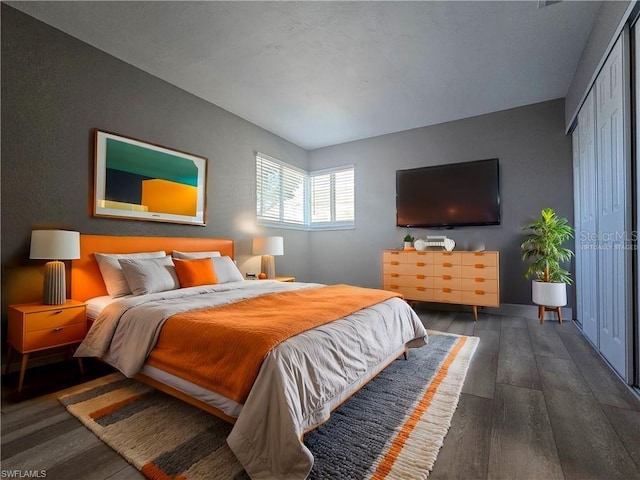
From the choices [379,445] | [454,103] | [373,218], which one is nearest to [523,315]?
[373,218]

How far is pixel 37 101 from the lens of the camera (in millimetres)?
2465

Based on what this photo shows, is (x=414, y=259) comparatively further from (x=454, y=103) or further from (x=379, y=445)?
(x=379, y=445)

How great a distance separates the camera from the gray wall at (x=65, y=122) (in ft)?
7.68

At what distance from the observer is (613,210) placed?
2.32 meters

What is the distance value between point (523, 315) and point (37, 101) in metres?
5.57

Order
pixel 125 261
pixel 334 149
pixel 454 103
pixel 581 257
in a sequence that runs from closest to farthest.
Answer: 1. pixel 125 261
2. pixel 581 257
3. pixel 454 103
4. pixel 334 149

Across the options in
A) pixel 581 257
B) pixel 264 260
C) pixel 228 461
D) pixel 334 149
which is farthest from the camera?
pixel 334 149

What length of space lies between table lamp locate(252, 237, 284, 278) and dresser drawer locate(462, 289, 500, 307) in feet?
8.34

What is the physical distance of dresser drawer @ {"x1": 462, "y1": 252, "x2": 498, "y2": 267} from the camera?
150 inches

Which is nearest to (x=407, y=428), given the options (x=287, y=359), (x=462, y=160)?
(x=287, y=359)

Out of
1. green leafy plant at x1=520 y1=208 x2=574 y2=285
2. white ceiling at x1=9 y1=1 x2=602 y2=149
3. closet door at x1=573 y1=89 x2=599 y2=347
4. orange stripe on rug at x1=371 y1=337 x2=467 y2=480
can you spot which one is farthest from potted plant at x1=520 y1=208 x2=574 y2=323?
orange stripe on rug at x1=371 y1=337 x2=467 y2=480

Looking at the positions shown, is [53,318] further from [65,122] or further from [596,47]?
[596,47]

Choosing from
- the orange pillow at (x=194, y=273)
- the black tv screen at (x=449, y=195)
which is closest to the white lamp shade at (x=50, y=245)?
the orange pillow at (x=194, y=273)

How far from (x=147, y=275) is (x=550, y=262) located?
4.22 m
